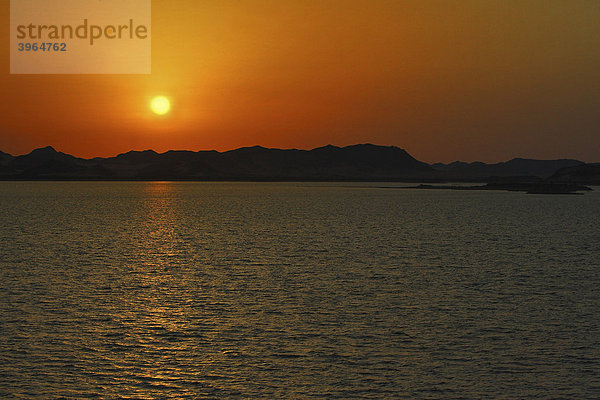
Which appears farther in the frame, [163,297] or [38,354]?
[163,297]

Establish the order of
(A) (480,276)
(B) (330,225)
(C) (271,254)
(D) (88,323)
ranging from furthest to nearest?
(B) (330,225), (C) (271,254), (A) (480,276), (D) (88,323)

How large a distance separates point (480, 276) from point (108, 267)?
24188 mm

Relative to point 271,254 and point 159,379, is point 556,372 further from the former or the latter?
point 271,254

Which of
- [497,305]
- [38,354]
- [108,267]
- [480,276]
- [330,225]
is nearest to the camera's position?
[38,354]

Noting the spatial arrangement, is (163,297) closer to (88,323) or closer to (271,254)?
(88,323)

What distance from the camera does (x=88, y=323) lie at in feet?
79.9

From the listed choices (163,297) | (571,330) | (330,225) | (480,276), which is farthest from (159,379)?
(330,225)

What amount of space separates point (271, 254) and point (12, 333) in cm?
2740

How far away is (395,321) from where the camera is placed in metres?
24.9

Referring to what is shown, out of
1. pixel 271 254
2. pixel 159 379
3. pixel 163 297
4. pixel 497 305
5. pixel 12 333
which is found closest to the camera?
pixel 159 379

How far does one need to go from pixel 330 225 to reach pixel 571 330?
192 feet

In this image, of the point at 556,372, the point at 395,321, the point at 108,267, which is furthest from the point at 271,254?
the point at 556,372

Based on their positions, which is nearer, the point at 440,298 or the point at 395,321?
the point at 395,321

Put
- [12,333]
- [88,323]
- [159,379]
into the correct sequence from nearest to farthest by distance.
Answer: [159,379]
[12,333]
[88,323]
